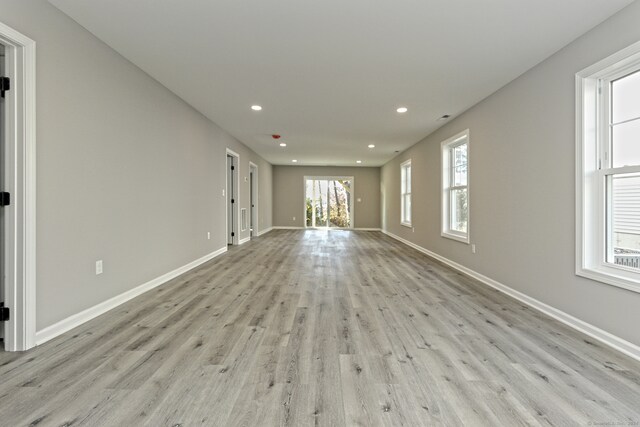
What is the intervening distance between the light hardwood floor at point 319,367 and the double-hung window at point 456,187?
1932 mm

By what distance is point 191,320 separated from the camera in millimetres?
2699

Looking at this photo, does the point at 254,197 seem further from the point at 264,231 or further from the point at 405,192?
the point at 405,192

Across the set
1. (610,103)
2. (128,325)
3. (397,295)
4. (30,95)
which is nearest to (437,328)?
(397,295)

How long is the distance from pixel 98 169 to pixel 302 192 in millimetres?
9250

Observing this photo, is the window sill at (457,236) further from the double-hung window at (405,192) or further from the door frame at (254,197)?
the door frame at (254,197)

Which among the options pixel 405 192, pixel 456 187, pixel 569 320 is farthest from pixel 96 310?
pixel 405 192

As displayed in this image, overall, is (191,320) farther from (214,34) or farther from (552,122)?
(552,122)

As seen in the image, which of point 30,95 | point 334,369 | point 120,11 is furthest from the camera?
point 120,11

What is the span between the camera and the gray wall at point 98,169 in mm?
2281

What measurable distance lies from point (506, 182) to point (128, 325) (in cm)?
410

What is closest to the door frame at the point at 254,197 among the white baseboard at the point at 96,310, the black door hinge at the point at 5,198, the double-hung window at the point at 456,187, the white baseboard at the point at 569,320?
the white baseboard at the point at 96,310

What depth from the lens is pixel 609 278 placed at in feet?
7.71

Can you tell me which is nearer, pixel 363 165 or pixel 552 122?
pixel 552 122

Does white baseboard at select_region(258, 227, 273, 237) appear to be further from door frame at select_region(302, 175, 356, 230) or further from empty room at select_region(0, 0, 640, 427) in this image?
empty room at select_region(0, 0, 640, 427)
